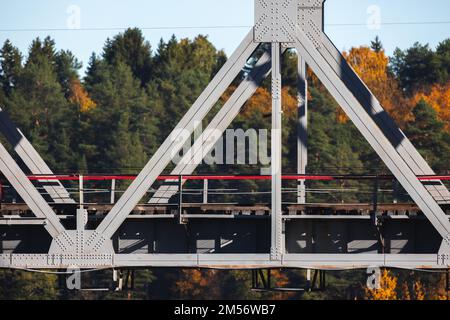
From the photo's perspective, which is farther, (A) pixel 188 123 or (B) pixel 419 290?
(B) pixel 419 290

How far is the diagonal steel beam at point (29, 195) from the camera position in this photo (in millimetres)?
39594

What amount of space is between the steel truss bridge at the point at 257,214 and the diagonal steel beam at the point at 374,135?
3cm

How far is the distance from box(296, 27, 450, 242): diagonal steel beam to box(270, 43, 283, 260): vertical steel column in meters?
0.80

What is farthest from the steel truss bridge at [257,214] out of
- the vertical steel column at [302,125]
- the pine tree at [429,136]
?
the pine tree at [429,136]

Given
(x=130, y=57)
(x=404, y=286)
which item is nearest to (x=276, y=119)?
(x=404, y=286)

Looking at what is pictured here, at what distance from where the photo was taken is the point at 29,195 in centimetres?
3959

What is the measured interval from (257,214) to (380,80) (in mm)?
99230

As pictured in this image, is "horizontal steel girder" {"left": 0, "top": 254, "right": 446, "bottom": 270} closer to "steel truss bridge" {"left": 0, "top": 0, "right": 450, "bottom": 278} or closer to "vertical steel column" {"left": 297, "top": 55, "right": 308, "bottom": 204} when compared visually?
"steel truss bridge" {"left": 0, "top": 0, "right": 450, "bottom": 278}

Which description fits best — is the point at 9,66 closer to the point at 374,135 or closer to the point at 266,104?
the point at 266,104

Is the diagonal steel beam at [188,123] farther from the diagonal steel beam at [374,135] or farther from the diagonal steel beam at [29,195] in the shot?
the diagonal steel beam at [29,195]

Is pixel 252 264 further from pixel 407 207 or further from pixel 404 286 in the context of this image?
pixel 404 286

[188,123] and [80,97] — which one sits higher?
[80,97]

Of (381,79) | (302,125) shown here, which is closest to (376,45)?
(381,79)

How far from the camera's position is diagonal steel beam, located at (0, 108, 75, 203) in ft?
141
